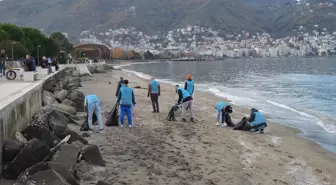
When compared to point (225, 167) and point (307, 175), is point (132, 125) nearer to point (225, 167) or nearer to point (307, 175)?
point (225, 167)

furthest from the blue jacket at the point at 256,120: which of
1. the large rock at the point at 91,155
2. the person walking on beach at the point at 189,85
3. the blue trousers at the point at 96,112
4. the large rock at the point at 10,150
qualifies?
the large rock at the point at 10,150

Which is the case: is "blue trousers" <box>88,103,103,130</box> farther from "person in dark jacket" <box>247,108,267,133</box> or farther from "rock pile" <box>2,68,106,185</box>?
"person in dark jacket" <box>247,108,267,133</box>

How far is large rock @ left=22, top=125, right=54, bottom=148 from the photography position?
841 centimetres

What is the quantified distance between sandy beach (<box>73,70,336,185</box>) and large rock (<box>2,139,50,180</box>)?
1.00 meters

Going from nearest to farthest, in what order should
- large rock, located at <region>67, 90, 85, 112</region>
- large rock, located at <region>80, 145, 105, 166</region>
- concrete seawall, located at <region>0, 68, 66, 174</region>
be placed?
concrete seawall, located at <region>0, 68, 66, 174</region>
large rock, located at <region>80, 145, 105, 166</region>
large rock, located at <region>67, 90, 85, 112</region>

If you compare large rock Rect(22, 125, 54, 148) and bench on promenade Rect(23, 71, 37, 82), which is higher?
bench on promenade Rect(23, 71, 37, 82)

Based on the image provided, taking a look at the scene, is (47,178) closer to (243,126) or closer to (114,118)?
(114,118)

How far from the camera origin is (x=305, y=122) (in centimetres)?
1805

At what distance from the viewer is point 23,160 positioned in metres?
6.83

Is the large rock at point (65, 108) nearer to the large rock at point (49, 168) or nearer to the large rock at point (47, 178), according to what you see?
the large rock at point (49, 168)

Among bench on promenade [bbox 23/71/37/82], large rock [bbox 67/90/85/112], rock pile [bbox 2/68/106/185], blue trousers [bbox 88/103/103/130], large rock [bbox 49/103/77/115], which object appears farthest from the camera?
bench on promenade [bbox 23/71/37/82]

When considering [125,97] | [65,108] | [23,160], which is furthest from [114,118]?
[23,160]

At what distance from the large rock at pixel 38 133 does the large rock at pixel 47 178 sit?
265 centimetres

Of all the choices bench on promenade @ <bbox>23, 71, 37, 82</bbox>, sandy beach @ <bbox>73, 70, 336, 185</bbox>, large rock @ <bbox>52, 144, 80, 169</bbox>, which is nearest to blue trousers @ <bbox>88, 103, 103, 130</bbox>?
sandy beach @ <bbox>73, 70, 336, 185</bbox>
